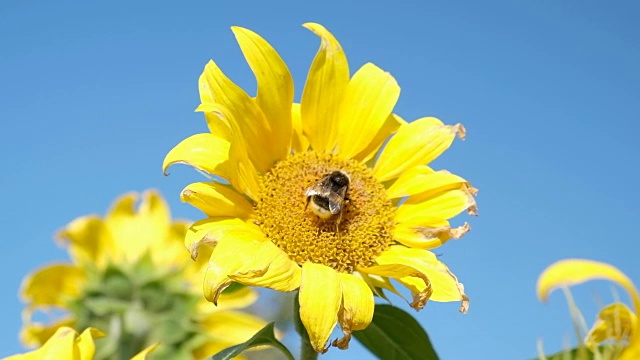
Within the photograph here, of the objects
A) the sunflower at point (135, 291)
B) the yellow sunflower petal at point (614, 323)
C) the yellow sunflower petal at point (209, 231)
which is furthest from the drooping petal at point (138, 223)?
the yellow sunflower petal at point (614, 323)

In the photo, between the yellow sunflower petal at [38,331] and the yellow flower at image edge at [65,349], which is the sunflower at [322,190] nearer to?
the yellow flower at image edge at [65,349]

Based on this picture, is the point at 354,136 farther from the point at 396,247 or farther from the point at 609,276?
the point at 609,276

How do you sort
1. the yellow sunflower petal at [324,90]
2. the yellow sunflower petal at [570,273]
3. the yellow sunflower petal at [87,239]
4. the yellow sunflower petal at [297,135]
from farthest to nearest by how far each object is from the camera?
the yellow sunflower petal at [87,239]
the yellow sunflower petal at [297,135]
the yellow sunflower petal at [324,90]
the yellow sunflower petal at [570,273]

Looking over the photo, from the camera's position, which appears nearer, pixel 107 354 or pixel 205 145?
pixel 205 145

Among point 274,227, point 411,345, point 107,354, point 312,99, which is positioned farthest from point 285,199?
point 107,354

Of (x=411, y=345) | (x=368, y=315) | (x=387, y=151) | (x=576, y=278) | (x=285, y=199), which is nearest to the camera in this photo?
(x=576, y=278)

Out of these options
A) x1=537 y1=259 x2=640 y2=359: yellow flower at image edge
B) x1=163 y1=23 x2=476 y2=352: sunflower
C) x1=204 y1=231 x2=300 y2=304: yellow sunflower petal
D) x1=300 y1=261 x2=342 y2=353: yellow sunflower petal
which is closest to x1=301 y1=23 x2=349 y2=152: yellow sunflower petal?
x1=163 y1=23 x2=476 y2=352: sunflower

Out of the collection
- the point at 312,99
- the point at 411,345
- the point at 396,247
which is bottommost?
the point at 411,345
